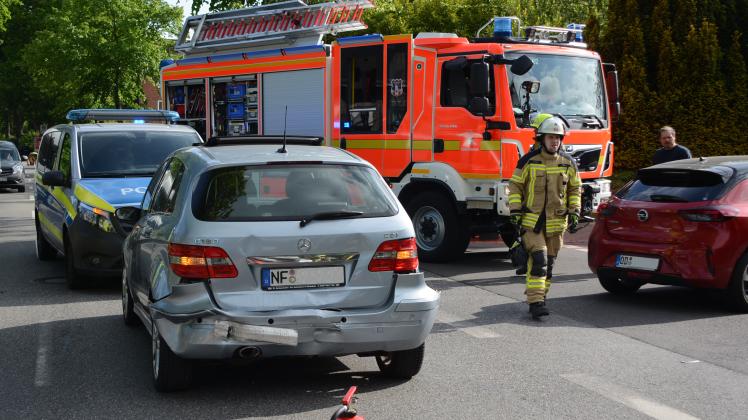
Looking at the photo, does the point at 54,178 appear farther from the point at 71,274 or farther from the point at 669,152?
the point at 669,152

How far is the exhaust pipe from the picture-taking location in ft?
18.5

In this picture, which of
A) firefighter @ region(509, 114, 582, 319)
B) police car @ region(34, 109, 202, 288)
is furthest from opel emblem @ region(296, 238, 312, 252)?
police car @ region(34, 109, 202, 288)

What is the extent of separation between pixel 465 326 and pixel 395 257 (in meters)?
2.76

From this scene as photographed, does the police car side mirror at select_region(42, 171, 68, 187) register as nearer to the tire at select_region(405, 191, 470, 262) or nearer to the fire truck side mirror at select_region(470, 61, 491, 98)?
the tire at select_region(405, 191, 470, 262)

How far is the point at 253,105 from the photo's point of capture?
15.2 metres

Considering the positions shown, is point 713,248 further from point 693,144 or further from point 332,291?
point 693,144

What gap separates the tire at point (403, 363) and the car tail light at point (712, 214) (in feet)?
12.8

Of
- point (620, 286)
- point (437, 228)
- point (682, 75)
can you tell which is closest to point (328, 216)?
point (620, 286)

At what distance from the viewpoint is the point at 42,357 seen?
7152mm

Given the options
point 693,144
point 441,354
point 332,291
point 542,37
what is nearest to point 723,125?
point 693,144

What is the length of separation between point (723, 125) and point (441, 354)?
1490 cm

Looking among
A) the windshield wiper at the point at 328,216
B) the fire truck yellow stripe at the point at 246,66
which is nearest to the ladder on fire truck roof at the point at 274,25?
the fire truck yellow stripe at the point at 246,66

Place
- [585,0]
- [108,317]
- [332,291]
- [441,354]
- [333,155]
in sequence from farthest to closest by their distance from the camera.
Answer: [585,0], [108,317], [441,354], [333,155], [332,291]

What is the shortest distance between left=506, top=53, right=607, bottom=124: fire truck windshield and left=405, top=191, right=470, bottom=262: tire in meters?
1.59
